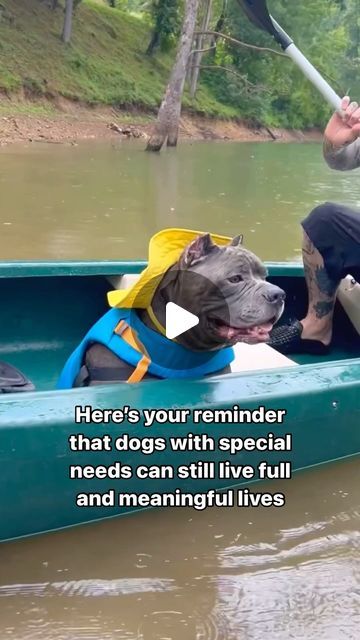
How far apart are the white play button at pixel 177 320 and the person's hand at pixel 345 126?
141 cm

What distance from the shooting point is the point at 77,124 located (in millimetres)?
22234

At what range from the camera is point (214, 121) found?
3138 cm

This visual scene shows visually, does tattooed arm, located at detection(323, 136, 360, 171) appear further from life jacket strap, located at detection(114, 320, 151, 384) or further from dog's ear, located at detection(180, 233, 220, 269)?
life jacket strap, located at detection(114, 320, 151, 384)

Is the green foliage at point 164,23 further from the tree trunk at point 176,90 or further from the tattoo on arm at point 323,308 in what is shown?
the tattoo on arm at point 323,308

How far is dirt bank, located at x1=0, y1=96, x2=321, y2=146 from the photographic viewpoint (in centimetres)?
1922

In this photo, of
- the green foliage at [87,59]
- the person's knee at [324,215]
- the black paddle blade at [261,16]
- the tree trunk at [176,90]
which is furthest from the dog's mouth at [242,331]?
the green foliage at [87,59]

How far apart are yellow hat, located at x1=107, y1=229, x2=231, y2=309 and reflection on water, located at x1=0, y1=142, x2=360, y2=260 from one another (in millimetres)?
4404

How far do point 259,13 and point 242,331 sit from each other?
2.55m

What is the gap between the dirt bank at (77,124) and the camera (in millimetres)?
19219

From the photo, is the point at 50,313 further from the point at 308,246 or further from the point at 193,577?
the point at 193,577

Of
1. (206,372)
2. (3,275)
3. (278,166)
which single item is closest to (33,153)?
(278,166)

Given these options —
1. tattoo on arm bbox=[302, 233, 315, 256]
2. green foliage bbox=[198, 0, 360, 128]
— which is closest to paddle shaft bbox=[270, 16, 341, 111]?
tattoo on arm bbox=[302, 233, 315, 256]

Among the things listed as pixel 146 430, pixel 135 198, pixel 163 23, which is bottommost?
pixel 135 198

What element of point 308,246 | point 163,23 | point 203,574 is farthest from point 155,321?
point 163,23
